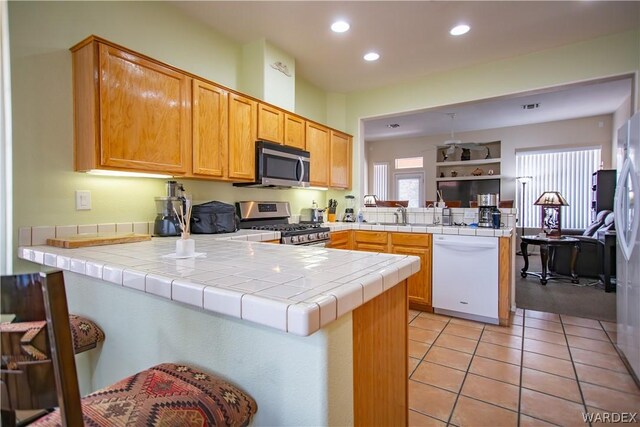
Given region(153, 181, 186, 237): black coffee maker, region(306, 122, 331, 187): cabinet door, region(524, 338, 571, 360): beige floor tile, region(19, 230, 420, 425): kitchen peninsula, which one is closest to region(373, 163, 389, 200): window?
region(306, 122, 331, 187): cabinet door

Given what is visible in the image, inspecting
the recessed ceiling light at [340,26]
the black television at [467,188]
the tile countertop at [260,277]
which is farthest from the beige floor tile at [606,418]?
the black television at [467,188]

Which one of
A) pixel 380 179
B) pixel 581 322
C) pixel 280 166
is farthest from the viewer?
pixel 380 179

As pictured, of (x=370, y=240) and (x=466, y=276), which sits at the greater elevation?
(x=370, y=240)

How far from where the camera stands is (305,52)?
11.2 feet

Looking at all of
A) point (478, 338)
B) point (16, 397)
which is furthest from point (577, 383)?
point (16, 397)

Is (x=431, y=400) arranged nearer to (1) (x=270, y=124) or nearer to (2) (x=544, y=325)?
(2) (x=544, y=325)

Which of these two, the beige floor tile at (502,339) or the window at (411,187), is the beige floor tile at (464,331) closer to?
the beige floor tile at (502,339)

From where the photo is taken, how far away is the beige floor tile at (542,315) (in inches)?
127

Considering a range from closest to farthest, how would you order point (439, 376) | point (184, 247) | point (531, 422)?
point (184, 247)
point (531, 422)
point (439, 376)

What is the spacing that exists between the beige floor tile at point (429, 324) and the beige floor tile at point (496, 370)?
610 millimetres

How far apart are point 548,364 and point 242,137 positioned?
292 cm

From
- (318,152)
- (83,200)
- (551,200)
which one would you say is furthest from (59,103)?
(551,200)

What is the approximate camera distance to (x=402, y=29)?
2.96m

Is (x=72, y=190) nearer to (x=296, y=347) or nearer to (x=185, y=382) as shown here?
(x=185, y=382)
